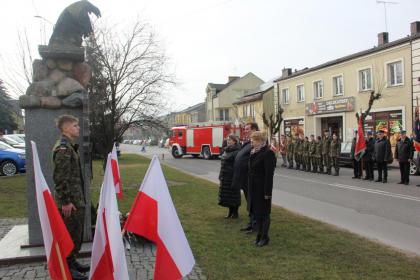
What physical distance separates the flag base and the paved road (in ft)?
16.4

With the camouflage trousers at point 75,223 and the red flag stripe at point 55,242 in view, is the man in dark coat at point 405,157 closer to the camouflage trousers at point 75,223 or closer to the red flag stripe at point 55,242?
the camouflage trousers at point 75,223

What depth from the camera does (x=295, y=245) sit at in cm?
652

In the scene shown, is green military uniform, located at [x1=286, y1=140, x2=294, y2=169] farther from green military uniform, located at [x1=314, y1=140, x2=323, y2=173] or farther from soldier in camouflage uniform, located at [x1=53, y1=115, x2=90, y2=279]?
soldier in camouflage uniform, located at [x1=53, y1=115, x2=90, y2=279]

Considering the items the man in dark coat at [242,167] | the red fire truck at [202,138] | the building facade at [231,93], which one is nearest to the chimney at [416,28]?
the red fire truck at [202,138]

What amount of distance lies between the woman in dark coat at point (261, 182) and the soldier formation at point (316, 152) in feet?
41.8

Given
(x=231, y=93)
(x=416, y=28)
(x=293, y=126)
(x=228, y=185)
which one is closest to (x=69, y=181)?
(x=228, y=185)

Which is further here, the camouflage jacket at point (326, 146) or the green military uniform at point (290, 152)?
the green military uniform at point (290, 152)

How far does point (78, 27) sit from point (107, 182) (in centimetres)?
419

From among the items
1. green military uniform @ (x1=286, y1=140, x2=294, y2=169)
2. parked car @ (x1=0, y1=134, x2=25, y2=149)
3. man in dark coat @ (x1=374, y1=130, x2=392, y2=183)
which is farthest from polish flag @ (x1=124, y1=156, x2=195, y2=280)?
parked car @ (x1=0, y1=134, x2=25, y2=149)

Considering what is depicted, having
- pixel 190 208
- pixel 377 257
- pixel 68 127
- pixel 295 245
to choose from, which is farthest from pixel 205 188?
pixel 68 127

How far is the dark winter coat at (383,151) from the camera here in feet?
51.3

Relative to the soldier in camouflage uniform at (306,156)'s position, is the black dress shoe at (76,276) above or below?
below

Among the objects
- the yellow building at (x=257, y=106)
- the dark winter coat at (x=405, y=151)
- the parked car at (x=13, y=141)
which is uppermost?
the yellow building at (x=257, y=106)

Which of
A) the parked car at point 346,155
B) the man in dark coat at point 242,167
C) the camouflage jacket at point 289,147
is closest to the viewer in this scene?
the man in dark coat at point 242,167
